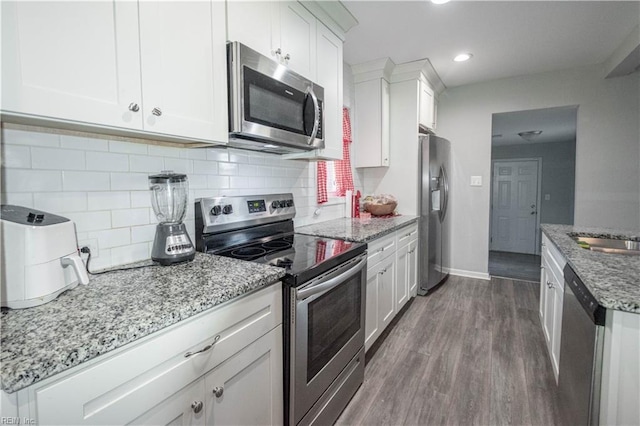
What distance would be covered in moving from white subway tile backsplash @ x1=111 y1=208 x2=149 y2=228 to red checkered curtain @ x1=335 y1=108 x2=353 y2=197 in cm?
187

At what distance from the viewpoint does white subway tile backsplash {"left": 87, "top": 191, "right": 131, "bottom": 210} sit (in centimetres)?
116

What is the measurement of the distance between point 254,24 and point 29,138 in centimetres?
105

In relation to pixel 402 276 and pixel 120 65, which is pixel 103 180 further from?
pixel 402 276

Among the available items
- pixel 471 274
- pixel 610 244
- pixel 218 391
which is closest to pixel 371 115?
pixel 610 244

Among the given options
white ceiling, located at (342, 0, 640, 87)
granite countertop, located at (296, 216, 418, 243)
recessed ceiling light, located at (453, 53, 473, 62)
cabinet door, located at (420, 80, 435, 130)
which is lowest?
granite countertop, located at (296, 216, 418, 243)

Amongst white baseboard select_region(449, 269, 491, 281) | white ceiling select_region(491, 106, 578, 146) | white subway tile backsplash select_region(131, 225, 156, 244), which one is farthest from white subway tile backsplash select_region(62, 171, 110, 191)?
white ceiling select_region(491, 106, 578, 146)

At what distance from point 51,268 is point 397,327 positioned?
7.88 feet

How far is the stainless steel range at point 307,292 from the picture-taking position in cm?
124

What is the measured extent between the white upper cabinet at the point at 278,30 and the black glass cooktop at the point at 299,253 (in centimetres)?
103

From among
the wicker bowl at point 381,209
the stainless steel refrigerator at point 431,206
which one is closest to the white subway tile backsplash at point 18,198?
the wicker bowl at point 381,209

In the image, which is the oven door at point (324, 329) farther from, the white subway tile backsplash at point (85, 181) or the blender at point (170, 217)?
the white subway tile backsplash at point (85, 181)

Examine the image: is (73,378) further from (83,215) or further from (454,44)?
(454,44)

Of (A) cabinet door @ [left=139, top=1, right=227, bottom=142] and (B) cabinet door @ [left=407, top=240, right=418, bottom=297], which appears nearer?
(A) cabinet door @ [left=139, top=1, right=227, bottom=142]

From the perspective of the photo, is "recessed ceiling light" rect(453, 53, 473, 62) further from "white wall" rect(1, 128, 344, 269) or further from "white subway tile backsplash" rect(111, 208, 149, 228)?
"white subway tile backsplash" rect(111, 208, 149, 228)
